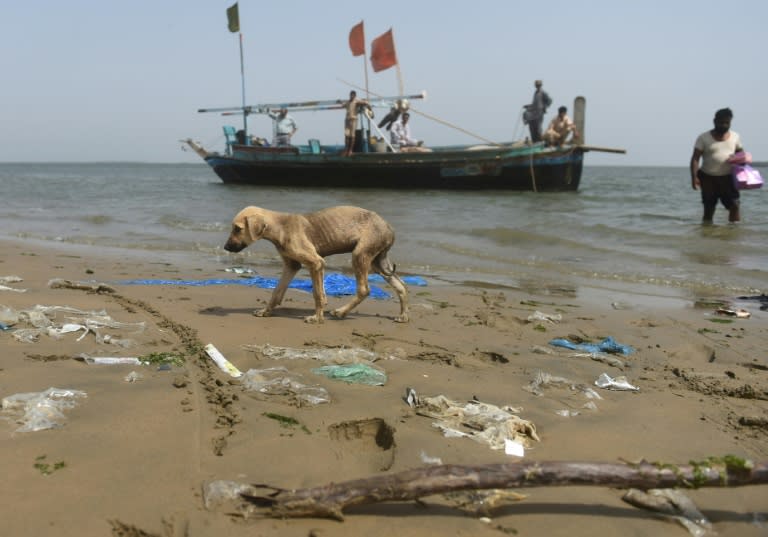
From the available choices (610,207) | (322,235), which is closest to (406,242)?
(322,235)

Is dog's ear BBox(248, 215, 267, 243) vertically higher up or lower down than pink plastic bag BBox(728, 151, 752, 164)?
lower down

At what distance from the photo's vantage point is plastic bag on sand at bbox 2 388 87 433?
2.81m

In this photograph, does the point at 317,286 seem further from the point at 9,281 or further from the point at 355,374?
the point at 9,281

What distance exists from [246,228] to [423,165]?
55.1 ft

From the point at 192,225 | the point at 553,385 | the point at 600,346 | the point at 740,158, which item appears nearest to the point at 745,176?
the point at 740,158

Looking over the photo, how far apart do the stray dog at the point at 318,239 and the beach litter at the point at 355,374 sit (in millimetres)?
1447

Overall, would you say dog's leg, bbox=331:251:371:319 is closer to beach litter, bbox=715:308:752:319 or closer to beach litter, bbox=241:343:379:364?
beach litter, bbox=241:343:379:364

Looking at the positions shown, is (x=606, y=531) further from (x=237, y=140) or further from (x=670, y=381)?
(x=237, y=140)

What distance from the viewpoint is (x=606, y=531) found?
232 centimetres

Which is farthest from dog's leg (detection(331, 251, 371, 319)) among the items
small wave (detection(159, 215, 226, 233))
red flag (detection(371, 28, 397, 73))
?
red flag (detection(371, 28, 397, 73))

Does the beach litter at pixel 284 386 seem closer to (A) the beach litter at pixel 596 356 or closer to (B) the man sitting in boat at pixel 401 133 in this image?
(A) the beach litter at pixel 596 356

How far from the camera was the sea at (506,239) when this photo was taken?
8.34 m

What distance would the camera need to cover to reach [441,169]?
2147cm

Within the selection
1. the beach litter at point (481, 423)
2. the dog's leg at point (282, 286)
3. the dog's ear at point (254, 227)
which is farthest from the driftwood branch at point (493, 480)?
the dog's leg at point (282, 286)
